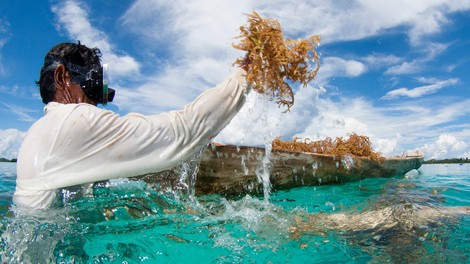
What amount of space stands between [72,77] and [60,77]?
106mm

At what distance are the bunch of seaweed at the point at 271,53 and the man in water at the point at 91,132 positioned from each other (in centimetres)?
20

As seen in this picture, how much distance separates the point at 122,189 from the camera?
192 inches

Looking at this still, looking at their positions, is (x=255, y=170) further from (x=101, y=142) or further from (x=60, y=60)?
(x=60, y=60)

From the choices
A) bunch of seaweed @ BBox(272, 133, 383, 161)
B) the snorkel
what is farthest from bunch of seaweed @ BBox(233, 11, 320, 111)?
bunch of seaweed @ BBox(272, 133, 383, 161)

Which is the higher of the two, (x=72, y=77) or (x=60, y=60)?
(x=60, y=60)

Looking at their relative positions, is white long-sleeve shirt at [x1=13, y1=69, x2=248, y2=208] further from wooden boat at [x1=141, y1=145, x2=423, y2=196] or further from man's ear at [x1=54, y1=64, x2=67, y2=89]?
wooden boat at [x1=141, y1=145, x2=423, y2=196]

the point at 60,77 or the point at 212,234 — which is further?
the point at 212,234

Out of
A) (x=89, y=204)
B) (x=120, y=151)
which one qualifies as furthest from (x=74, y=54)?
(x=89, y=204)

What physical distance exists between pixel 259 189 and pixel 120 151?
12.7 feet

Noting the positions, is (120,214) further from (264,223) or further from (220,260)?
(264,223)

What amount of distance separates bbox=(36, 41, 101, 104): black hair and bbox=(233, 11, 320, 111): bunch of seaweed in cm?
153

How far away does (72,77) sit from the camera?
3.30 meters

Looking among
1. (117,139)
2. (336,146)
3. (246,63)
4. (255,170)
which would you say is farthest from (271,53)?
(336,146)

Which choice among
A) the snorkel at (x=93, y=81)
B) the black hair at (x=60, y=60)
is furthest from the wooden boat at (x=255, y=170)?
the black hair at (x=60, y=60)
